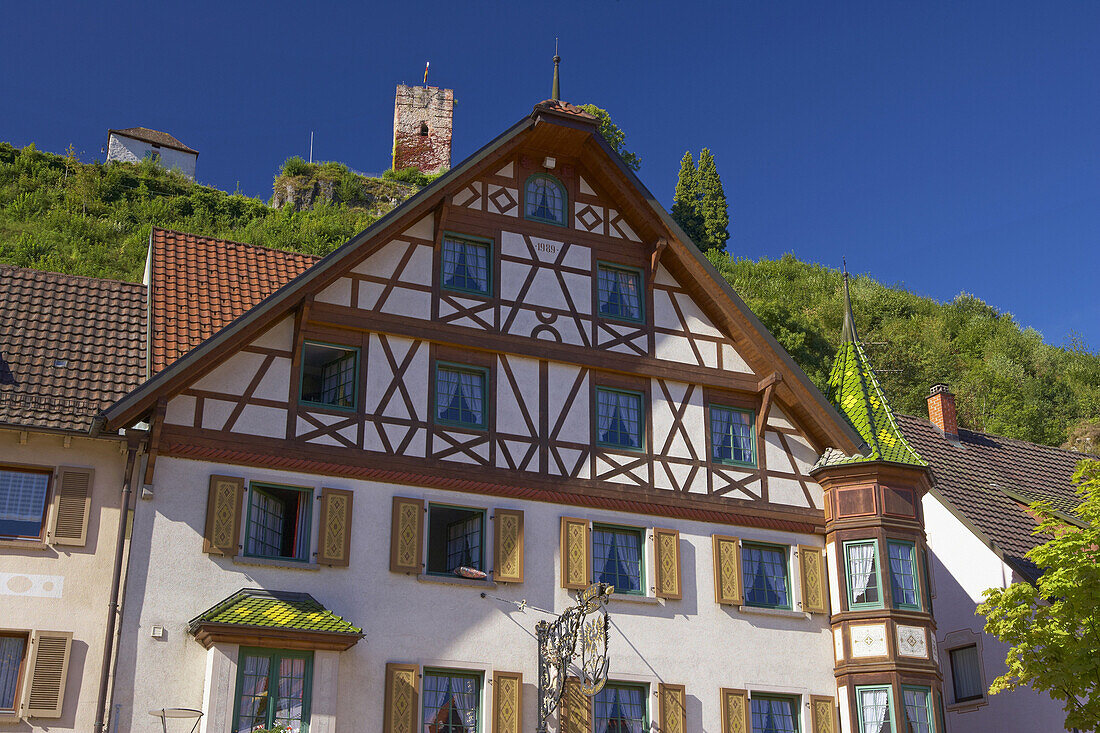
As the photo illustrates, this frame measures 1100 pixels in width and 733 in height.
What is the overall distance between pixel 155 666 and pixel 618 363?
9187 millimetres

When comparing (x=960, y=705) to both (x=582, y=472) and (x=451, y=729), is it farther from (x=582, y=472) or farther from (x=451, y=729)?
(x=451, y=729)

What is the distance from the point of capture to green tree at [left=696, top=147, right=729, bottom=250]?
78.9 m

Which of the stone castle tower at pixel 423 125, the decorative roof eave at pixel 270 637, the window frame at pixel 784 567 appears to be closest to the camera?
the decorative roof eave at pixel 270 637

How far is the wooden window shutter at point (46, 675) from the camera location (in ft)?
56.7

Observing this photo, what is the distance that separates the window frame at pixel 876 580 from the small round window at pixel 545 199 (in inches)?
301

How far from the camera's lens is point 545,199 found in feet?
78.6

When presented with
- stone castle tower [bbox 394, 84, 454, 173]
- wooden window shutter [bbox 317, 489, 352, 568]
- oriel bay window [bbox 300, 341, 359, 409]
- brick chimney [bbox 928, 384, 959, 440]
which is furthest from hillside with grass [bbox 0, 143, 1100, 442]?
wooden window shutter [bbox 317, 489, 352, 568]

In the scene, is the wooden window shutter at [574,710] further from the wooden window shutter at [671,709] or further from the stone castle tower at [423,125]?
the stone castle tower at [423,125]

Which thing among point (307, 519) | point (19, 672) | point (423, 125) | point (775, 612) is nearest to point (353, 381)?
point (307, 519)

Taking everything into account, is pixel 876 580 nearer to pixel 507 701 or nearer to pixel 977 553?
pixel 977 553

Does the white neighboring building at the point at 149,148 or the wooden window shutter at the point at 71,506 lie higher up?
the white neighboring building at the point at 149,148

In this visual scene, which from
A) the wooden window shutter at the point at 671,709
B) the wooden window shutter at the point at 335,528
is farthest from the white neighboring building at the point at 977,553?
the wooden window shutter at the point at 335,528

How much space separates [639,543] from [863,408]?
563 cm

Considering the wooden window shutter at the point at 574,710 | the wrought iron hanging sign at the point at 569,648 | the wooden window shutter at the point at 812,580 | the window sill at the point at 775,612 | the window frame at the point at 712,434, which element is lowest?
the wooden window shutter at the point at 574,710
